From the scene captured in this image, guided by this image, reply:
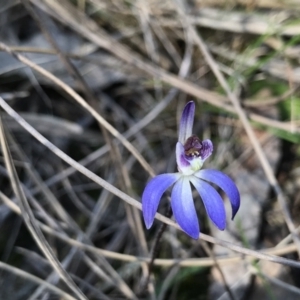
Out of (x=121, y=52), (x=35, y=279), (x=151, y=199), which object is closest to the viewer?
(x=151, y=199)

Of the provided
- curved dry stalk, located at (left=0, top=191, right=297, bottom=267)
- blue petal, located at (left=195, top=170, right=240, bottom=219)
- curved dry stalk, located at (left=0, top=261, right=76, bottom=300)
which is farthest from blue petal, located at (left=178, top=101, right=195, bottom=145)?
curved dry stalk, located at (left=0, top=261, right=76, bottom=300)

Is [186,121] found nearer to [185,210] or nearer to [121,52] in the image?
[185,210]

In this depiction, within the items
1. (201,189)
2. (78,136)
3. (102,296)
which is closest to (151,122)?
(78,136)

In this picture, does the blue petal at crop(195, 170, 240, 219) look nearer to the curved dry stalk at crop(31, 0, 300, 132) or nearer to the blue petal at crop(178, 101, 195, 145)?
the blue petal at crop(178, 101, 195, 145)

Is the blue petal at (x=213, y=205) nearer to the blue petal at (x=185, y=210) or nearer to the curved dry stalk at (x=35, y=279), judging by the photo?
the blue petal at (x=185, y=210)

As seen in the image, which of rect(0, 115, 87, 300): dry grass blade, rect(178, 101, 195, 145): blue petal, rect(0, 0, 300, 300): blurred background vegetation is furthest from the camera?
rect(0, 0, 300, 300): blurred background vegetation

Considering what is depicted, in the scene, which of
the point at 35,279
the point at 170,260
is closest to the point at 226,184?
the point at 170,260
